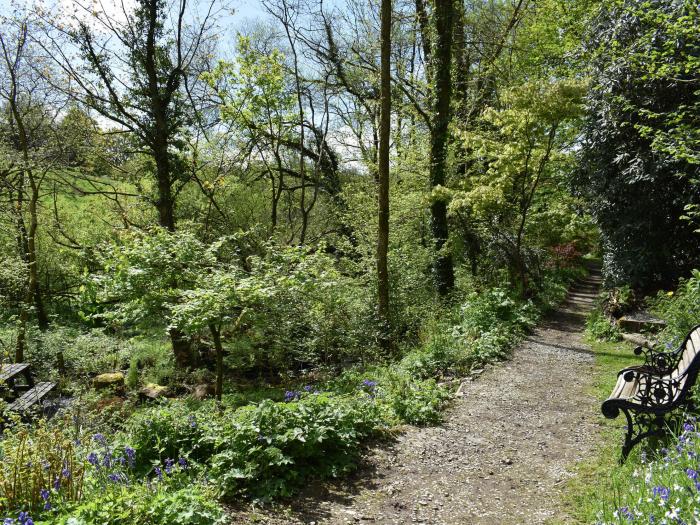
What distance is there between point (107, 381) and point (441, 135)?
10.2 metres

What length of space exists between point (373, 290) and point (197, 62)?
9.17m

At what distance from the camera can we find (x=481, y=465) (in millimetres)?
4766

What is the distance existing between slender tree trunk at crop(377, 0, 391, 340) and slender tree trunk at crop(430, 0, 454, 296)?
8.49 ft

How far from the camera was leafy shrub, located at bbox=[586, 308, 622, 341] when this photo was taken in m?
9.15

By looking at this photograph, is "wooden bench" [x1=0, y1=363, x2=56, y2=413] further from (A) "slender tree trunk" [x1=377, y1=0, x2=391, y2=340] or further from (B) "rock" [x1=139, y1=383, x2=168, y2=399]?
(A) "slender tree trunk" [x1=377, y1=0, x2=391, y2=340]

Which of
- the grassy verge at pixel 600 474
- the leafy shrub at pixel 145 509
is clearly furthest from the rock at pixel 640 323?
the leafy shrub at pixel 145 509

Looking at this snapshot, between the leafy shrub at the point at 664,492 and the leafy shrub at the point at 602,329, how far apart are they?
6.01 metres

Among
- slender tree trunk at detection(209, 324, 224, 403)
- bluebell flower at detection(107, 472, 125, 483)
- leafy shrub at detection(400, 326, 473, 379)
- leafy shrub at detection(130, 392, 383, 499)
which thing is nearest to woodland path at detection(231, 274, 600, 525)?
leafy shrub at detection(130, 392, 383, 499)

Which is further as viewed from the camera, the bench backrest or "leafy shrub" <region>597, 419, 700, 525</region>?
the bench backrest

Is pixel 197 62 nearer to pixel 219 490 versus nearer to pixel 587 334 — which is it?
pixel 587 334

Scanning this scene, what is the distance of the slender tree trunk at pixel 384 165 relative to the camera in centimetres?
997

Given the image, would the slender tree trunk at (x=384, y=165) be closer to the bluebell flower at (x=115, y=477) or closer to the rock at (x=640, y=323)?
the rock at (x=640, y=323)

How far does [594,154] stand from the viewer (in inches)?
423

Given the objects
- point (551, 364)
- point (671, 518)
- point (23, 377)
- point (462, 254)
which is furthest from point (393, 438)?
point (462, 254)
